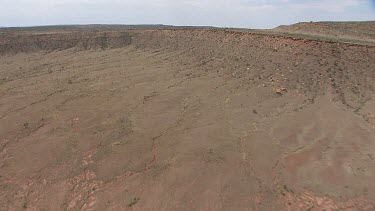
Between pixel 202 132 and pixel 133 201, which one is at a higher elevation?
pixel 202 132

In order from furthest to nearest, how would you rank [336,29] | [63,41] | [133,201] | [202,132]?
[63,41]
[336,29]
[202,132]
[133,201]

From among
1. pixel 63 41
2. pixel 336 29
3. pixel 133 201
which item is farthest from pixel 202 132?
pixel 63 41

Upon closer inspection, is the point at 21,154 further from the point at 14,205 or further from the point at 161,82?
the point at 161,82

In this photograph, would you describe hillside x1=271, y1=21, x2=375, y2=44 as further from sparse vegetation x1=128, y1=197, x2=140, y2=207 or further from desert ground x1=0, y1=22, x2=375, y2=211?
sparse vegetation x1=128, y1=197, x2=140, y2=207

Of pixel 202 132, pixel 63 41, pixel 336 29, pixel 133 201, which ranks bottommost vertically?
A: pixel 133 201

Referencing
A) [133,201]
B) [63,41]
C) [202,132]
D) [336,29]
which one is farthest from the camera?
[63,41]

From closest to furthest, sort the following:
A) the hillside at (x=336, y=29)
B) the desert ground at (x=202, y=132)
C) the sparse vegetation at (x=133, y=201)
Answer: the sparse vegetation at (x=133, y=201)
the desert ground at (x=202, y=132)
the hillside at (x=336, y=29)

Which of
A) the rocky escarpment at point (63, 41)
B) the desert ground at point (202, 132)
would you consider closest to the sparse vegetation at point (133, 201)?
the desert ground at point (202, 132)

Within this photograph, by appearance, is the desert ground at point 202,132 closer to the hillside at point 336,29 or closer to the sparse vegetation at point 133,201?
the sparse vegetation at point 133,201

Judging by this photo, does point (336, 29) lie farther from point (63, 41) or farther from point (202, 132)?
point (63, 41)

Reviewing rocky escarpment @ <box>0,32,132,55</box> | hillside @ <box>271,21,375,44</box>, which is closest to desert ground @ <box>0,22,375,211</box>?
hillside @ <box>271,21,375,44</box>
